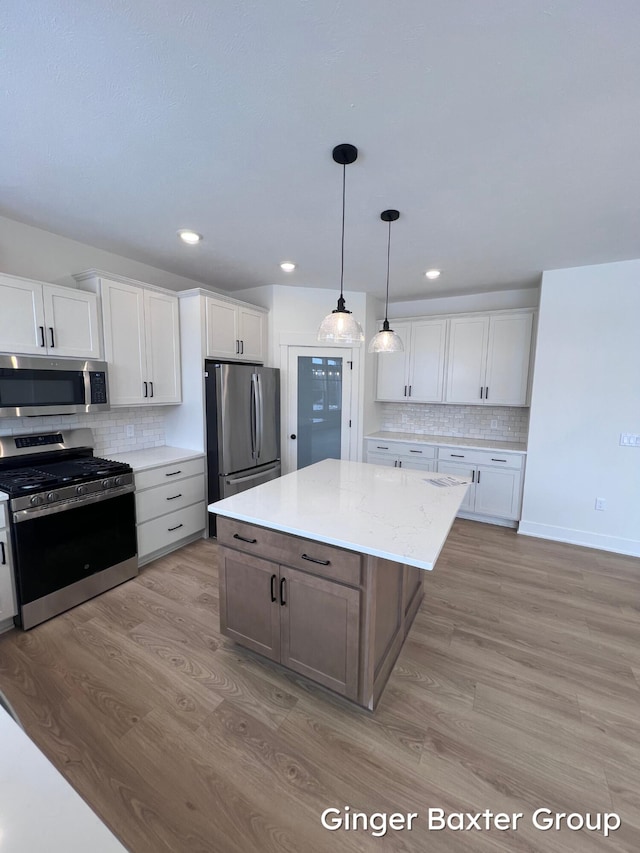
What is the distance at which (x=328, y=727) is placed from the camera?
1677mm

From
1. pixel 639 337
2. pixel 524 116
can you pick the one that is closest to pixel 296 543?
pixel 524 116

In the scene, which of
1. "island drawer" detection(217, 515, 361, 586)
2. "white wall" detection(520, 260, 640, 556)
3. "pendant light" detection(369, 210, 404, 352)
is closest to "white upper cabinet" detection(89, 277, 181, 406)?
"island drawer" detection(217, 515, 361, 586)

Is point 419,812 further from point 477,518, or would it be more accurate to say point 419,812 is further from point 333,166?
point 477,518

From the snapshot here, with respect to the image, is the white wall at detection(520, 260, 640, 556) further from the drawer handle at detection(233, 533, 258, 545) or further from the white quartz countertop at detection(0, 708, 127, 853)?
the white quartz countertop at detection(0, 708, 127, 853)

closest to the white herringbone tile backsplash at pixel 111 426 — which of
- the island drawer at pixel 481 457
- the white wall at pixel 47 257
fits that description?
the white wall at pixel 47 257

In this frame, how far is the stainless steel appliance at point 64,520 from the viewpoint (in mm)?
2207

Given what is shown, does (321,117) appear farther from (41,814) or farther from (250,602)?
(250,602)

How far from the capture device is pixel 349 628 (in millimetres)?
1646

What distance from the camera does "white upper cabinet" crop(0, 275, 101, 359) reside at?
2.34 metres

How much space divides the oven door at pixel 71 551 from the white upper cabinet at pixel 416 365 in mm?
3314

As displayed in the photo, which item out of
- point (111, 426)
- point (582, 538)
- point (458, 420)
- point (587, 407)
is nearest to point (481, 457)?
point (458, 420)

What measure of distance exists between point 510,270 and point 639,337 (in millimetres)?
1264

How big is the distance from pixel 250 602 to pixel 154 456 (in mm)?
1882

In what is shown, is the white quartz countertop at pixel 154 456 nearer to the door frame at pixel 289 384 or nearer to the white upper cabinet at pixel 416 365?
the door frame at pixel 289 384
